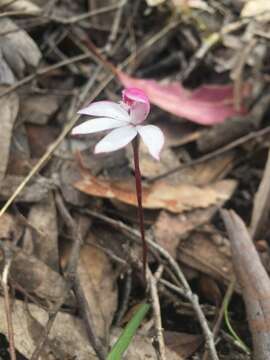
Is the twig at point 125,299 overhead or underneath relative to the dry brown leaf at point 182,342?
overhead

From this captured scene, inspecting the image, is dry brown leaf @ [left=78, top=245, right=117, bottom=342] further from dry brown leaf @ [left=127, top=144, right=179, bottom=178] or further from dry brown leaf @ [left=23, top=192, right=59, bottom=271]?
dry brown leaf @ [left=127, top=144, right=179, bottom=178]

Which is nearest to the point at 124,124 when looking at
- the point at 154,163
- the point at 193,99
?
the point at 154,163

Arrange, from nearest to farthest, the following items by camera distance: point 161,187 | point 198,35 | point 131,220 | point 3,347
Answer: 1. point 3,347
2. point 131,220
3. point 161,187
4. point 198,35

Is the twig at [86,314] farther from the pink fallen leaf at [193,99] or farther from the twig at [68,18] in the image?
the twig at [68,18]

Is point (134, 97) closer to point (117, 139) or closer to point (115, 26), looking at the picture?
point (117, 139)

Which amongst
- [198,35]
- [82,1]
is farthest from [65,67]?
[198,35]

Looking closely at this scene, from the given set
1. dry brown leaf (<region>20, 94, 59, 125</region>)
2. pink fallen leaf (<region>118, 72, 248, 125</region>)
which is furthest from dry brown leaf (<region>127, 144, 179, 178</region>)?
dry brown leaf (<region>20, 94, 59, 125</region>)

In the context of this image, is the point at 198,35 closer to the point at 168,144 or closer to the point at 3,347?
the point at 168,144

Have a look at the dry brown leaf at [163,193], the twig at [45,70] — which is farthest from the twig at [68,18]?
the dry brown leaf at [163,193]
